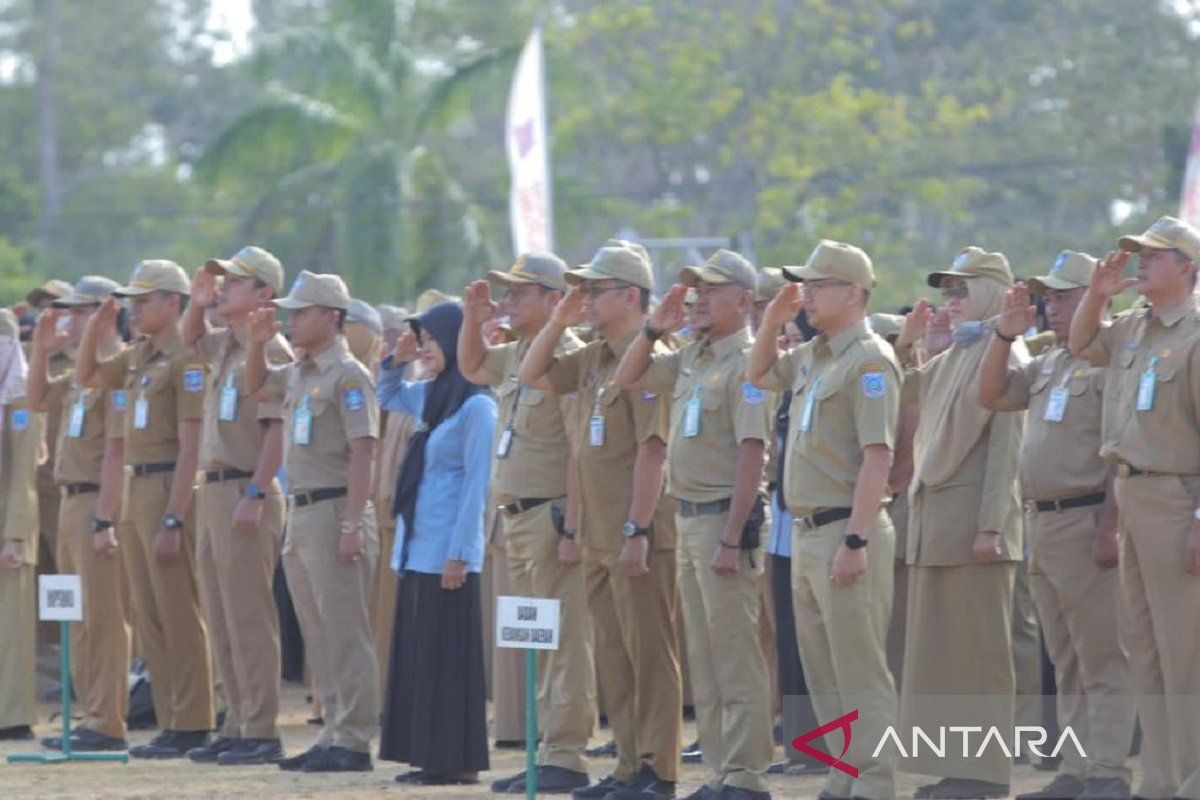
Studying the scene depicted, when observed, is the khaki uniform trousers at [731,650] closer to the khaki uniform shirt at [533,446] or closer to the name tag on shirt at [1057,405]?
the khaki uniform shirt at [533,446]

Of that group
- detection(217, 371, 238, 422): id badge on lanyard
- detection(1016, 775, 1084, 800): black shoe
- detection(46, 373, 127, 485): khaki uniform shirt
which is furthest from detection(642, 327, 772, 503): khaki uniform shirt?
detection(46, 373, 127, 485): khaki uniform shirt

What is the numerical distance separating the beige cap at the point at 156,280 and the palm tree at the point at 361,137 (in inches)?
879

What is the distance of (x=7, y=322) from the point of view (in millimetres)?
13500

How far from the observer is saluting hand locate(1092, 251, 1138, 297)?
9.12 m

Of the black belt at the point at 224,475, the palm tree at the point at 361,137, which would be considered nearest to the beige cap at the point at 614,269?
the black belt at the point at 224,475

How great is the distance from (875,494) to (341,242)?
26812 millimetres

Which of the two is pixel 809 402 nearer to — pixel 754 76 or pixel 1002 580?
pixel 1002 580

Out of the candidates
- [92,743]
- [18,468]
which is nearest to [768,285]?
[92,743]

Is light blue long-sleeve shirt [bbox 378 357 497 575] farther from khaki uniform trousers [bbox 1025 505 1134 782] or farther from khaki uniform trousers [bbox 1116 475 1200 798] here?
khaki uniform trousers [bbox 1116 475 1200 798]

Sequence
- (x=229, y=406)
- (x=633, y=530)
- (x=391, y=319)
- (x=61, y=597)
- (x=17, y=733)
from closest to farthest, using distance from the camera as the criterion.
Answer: (x=633, y=530)
(x=61, y=597)
(x=229, y=406)
(x=17, y=733)
(x=391, y=319)

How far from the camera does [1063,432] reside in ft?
31.8

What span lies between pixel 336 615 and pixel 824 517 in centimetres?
311

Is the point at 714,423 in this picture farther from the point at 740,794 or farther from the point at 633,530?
the point at 740,794

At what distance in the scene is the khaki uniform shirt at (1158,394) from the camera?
29.2 feet
